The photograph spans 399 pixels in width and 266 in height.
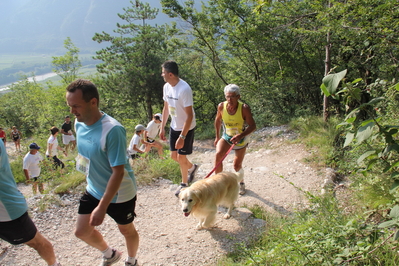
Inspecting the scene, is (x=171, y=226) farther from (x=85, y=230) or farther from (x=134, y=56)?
(x=134, y=56)

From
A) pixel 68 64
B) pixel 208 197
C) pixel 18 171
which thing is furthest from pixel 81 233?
pixel 68 64

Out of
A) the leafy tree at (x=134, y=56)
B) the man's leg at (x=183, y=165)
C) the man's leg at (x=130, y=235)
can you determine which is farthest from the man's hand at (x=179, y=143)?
the leafy tree at (x=134, y=56)

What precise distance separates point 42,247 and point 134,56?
12254 millimetres

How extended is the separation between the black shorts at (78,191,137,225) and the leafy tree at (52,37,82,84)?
2627cm

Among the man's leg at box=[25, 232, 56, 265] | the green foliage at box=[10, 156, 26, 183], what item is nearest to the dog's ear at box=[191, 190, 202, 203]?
the man's leg at box=[25, 232, 56, 265]

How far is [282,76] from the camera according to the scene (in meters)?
11.6

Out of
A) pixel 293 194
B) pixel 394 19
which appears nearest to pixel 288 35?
pixel 394 19

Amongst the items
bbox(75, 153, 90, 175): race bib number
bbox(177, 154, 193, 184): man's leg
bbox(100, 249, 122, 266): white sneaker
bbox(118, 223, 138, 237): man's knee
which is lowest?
bbox(100, 249, 122, 266): white sneaker

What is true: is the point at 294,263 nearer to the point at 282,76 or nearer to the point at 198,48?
the point at 282,76

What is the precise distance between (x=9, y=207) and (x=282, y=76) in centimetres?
1128

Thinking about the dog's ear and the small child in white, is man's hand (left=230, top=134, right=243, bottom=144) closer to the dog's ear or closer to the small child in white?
the dog's ear

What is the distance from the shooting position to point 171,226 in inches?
153

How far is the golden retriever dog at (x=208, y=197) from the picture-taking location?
127 inches

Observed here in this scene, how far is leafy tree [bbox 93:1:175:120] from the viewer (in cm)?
1359
